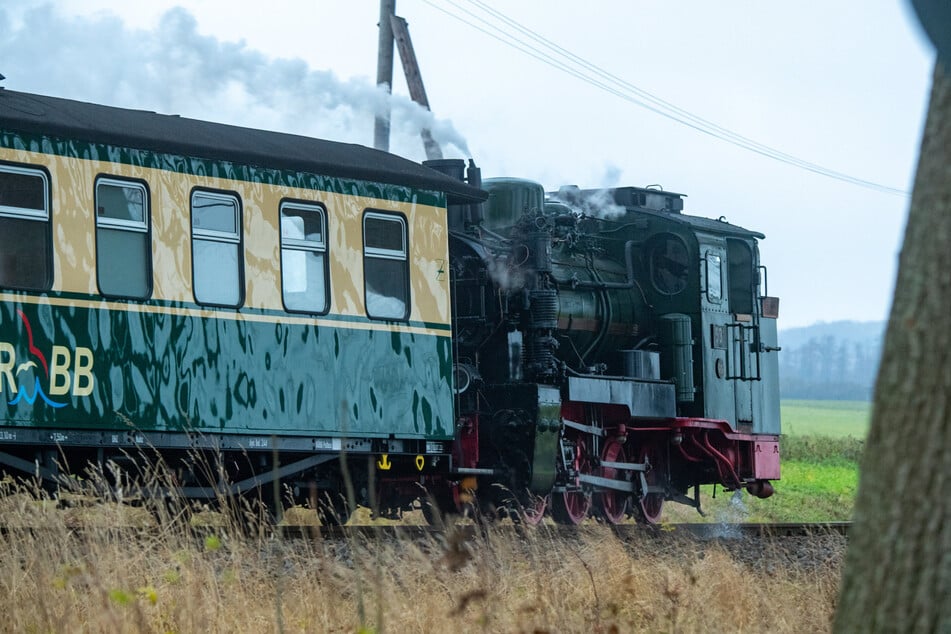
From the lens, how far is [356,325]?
10898mm

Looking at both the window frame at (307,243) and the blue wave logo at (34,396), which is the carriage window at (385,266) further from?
the blue wave logo at (34,396)

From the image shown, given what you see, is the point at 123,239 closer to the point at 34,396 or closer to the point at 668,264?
the point at 34,396

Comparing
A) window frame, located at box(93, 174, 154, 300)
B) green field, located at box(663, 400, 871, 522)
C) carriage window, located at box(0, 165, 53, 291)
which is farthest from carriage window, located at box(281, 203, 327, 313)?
green field, located at box(663, 400, 871, 522)

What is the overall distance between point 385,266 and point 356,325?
2.03 feet

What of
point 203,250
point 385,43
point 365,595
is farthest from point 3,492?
point 385,43

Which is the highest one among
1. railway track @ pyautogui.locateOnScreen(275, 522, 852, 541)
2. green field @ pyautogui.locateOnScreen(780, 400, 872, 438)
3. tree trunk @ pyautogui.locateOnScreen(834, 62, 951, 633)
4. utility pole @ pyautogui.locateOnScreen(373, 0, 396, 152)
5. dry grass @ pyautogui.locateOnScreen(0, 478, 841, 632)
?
utility pole @ pyautogui.locateOnScreen(373, 0, 396, 152)

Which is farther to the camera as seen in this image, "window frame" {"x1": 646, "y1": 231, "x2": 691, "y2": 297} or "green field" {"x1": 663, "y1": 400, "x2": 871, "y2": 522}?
"green field" {"x1": 663, "y1": 400, "x2": 871, "y2": 522}

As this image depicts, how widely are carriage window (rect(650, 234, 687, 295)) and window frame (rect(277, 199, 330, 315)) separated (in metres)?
5.39

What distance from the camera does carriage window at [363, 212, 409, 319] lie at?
1104cm

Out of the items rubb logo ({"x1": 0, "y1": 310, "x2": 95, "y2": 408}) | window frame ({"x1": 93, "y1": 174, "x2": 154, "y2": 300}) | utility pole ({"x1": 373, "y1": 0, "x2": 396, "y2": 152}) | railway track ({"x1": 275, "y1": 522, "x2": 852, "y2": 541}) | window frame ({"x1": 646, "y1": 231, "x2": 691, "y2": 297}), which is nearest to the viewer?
rubb logo ({"x1": 0, "y1": 310, "x2": 95, "y2": 408})

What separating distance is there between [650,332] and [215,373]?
21.2 feet

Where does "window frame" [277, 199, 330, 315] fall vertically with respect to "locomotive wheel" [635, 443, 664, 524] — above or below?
above

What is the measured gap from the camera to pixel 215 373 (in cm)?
990

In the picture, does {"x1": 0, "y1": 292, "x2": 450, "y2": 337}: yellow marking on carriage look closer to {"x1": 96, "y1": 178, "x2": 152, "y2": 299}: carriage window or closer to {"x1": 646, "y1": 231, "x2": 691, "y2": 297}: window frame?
{"x1": 96, "y1": 178, "x2": 152, "y2": 299}: carriage window
